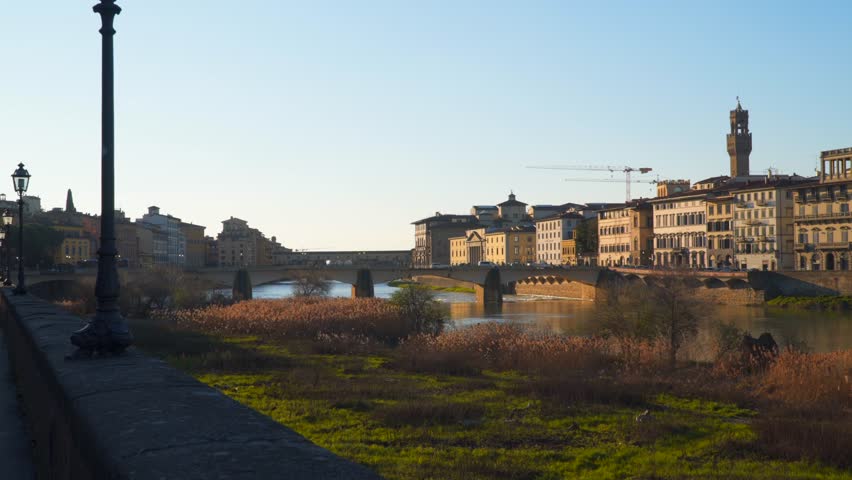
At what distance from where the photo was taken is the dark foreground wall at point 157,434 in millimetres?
2732

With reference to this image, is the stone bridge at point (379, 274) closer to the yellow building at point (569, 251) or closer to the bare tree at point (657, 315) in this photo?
the yellow building at point (569, 251)

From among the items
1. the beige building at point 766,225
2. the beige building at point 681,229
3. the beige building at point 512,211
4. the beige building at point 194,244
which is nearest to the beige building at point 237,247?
the beige building at point 194,244

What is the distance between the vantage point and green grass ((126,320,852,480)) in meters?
9.62

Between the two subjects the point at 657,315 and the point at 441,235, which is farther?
the point at 441,235

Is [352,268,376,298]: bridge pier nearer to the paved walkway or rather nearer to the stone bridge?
the stone bridge

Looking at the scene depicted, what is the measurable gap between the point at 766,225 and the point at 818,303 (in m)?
21.2

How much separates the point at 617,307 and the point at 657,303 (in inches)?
59.7

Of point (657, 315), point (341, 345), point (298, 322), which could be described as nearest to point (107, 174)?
point (341, 345)

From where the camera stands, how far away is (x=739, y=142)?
13862cm

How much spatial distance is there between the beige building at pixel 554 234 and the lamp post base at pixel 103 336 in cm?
12697

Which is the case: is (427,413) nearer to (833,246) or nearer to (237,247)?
(833,246)

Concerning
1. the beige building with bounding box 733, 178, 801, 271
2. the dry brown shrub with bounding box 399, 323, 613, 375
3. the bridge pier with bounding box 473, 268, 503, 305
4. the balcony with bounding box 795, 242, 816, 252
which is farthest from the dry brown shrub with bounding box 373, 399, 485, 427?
the balcony with bounding box 795, 242, 816, 252

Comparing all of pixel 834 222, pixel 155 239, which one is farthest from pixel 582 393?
pixel 155 239

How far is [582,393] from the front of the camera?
1455 cm
